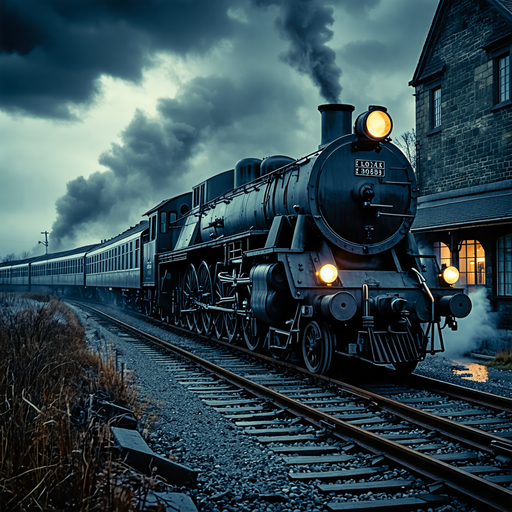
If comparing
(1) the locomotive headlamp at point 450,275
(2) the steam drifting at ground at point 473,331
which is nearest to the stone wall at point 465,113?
(2) the steam drifting at ground at point 473,331

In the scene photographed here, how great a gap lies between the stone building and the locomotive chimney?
4406 millimetres

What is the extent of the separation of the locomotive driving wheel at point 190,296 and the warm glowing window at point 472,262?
6.55 m

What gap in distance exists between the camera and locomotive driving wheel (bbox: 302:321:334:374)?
6.80 metres

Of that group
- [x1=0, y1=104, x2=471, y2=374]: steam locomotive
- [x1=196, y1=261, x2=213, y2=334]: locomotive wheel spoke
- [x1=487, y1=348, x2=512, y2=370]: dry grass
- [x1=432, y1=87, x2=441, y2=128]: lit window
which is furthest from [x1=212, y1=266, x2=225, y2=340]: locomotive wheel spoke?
[x1=432, y1=87, x2=441, y2=128]: lit window

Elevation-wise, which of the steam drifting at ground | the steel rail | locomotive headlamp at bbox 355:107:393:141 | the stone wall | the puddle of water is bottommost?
the puddle of water

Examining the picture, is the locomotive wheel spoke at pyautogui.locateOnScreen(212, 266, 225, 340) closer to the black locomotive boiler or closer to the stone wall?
the black locomotive boiler

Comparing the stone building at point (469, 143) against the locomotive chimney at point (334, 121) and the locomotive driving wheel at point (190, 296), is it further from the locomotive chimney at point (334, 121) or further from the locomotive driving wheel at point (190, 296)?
the locomotive driving wheel at point (190, 296)

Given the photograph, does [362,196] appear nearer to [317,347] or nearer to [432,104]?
[317,347]

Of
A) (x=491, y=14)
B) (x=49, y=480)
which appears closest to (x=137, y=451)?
(x=49, y=480)

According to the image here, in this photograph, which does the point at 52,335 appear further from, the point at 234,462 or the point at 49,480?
the point at 49,480

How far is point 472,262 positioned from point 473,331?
2.77 m

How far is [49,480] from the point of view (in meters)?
2.63

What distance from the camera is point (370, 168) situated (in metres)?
7.68

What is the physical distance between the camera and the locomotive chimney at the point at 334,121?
27.1 feet
